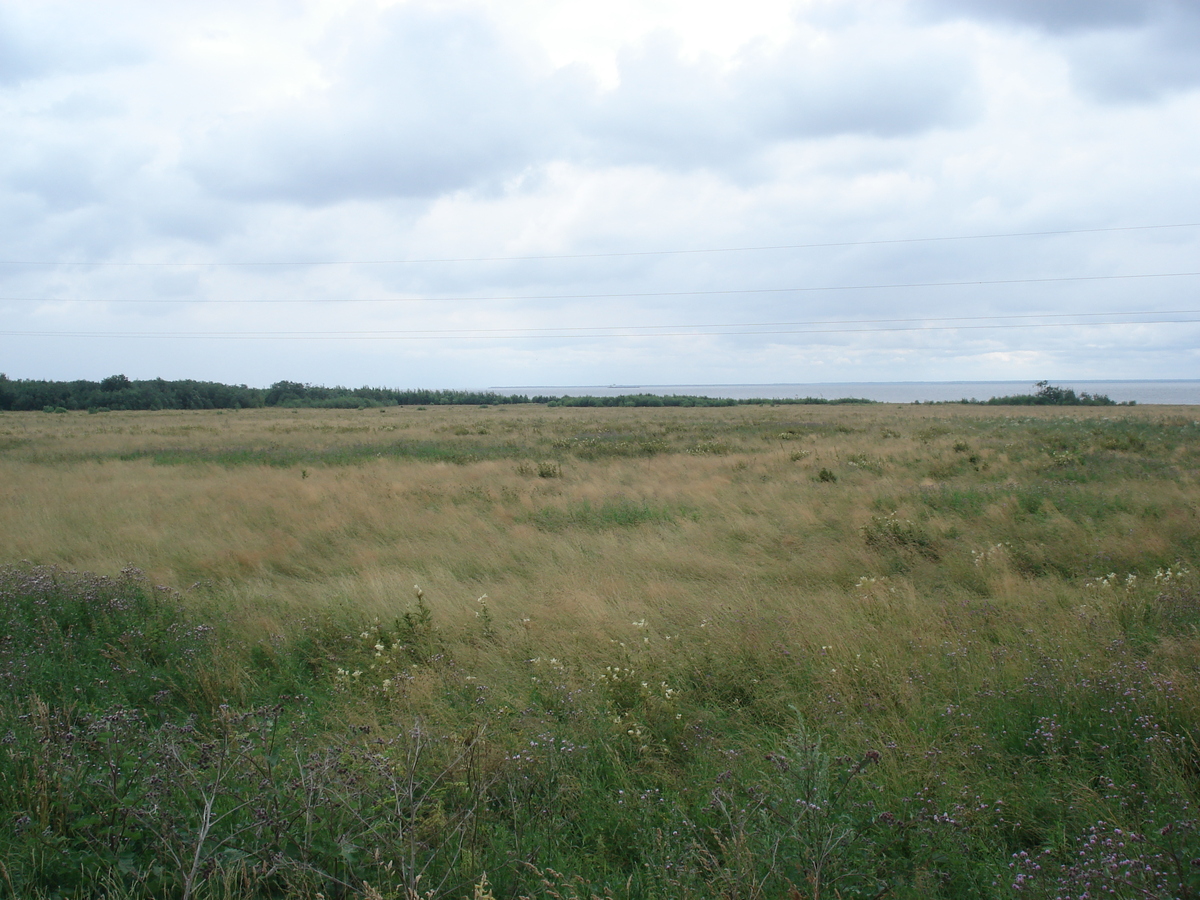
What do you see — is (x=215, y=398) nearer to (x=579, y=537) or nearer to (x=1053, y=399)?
(x=579, y=537)

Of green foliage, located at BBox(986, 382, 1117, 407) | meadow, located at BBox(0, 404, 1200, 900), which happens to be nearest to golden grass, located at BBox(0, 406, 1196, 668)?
meadow, located at BBox(0, 404, 1200, 900)

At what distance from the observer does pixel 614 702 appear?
4.55 meters

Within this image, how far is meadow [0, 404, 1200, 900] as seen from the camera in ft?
9.19

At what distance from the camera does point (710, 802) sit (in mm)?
3344

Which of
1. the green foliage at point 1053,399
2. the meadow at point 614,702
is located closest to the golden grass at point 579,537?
the meadow at point 614,702

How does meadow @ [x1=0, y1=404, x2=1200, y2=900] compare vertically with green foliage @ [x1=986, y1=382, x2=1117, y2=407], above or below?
below

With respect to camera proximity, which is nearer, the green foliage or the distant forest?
the green foliage

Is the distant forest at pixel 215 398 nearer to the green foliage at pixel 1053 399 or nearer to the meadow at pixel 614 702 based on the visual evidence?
the green foliage at pixel 1053 399

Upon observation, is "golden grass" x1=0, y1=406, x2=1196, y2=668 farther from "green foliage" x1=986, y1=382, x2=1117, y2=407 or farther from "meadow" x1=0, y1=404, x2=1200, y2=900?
"green foliage" x1=986, y1=382, x2=1117, y2=407

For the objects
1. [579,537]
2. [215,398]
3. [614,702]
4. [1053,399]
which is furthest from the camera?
[215,398]

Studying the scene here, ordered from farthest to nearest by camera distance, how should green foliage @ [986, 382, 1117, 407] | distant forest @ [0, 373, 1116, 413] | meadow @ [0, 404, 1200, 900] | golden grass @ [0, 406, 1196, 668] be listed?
distant forest @ [0, 373, 1116, 413] → green foliage @ [986, 382, 1117, 407] → golden grass @ [0, 406, 1196, 668] → meadow @ [0, 404, 1200, 900]

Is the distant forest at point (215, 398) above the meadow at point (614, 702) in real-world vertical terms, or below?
above

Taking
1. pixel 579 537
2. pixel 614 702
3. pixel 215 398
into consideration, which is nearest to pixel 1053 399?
pixel 579 537

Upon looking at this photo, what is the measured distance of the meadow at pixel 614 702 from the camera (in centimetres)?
280
